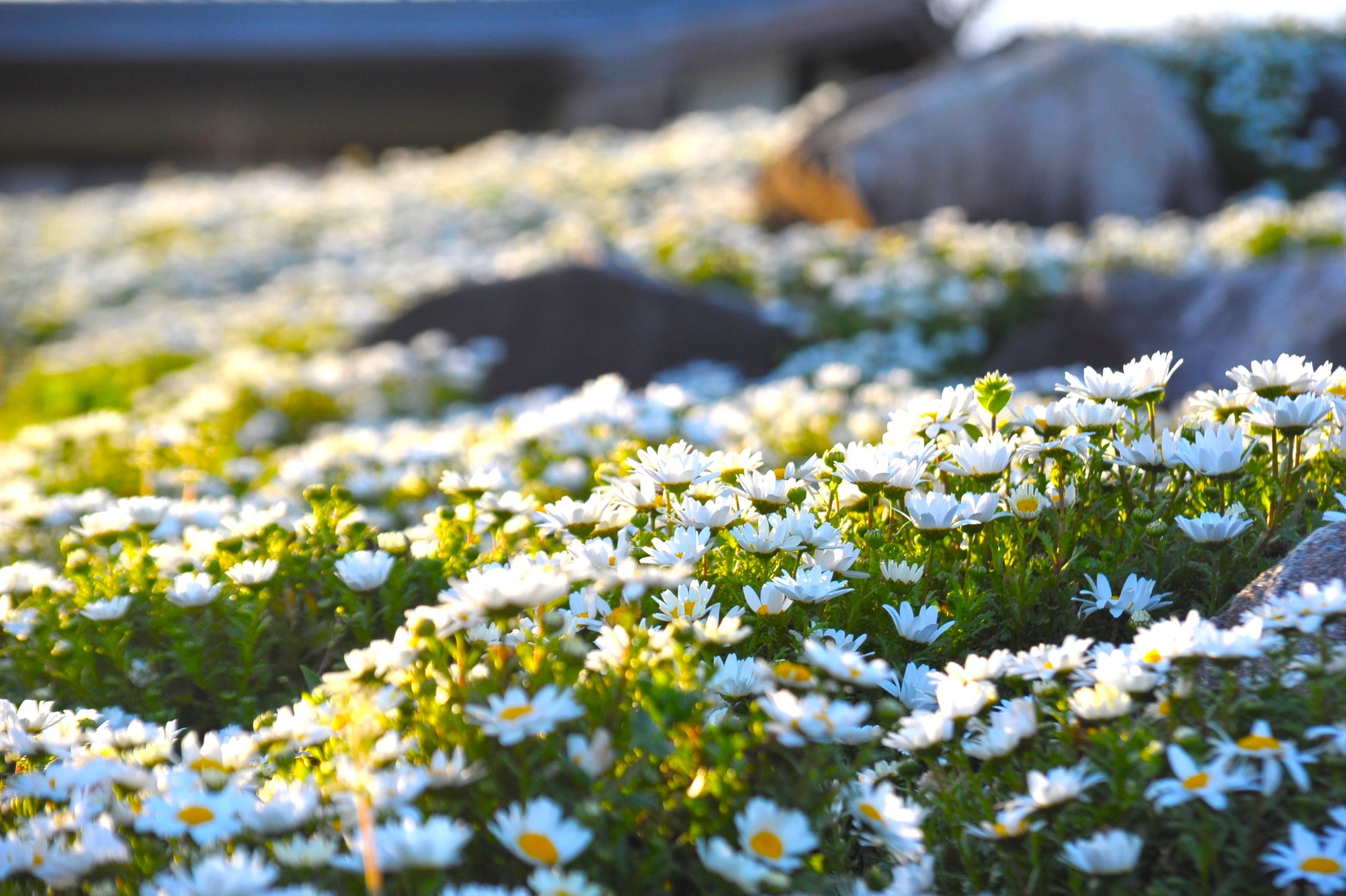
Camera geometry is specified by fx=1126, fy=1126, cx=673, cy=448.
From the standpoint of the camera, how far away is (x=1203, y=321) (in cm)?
550

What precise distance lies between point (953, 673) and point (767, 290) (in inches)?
248

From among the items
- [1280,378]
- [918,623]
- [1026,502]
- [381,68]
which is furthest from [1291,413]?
[381,68]

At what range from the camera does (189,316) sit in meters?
10.1

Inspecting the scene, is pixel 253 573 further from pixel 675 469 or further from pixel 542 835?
pixel 542 835

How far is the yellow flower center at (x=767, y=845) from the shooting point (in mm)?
1509

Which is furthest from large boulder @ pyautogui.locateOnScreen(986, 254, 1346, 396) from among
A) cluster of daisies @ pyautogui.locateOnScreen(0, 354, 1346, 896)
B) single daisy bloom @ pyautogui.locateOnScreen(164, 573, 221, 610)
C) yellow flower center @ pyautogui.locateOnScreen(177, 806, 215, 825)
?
yellow flower center @ pyautogui.locateOnScreen(177, 806, 215, 825)

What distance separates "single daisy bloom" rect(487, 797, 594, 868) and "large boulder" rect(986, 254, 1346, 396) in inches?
176

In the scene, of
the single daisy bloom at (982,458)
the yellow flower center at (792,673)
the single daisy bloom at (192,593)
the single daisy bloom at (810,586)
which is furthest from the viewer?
the single daisy bloom at (192,593)

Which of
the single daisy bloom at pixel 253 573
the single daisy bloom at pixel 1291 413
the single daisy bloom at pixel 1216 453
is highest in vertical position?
the single daisy bloom at pixel 1291 413

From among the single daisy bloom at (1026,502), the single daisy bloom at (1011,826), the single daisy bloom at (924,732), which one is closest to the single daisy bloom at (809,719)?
the single daisy bloom at (924,732)

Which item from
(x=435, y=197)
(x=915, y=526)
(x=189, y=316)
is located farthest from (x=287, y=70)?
(x=915, y=526)

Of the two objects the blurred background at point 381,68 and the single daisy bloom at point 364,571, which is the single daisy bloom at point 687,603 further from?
the blurred background at point 381,68

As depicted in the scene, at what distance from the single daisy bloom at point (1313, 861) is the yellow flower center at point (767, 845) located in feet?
2.06

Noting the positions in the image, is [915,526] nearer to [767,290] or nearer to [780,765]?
[780,765]
